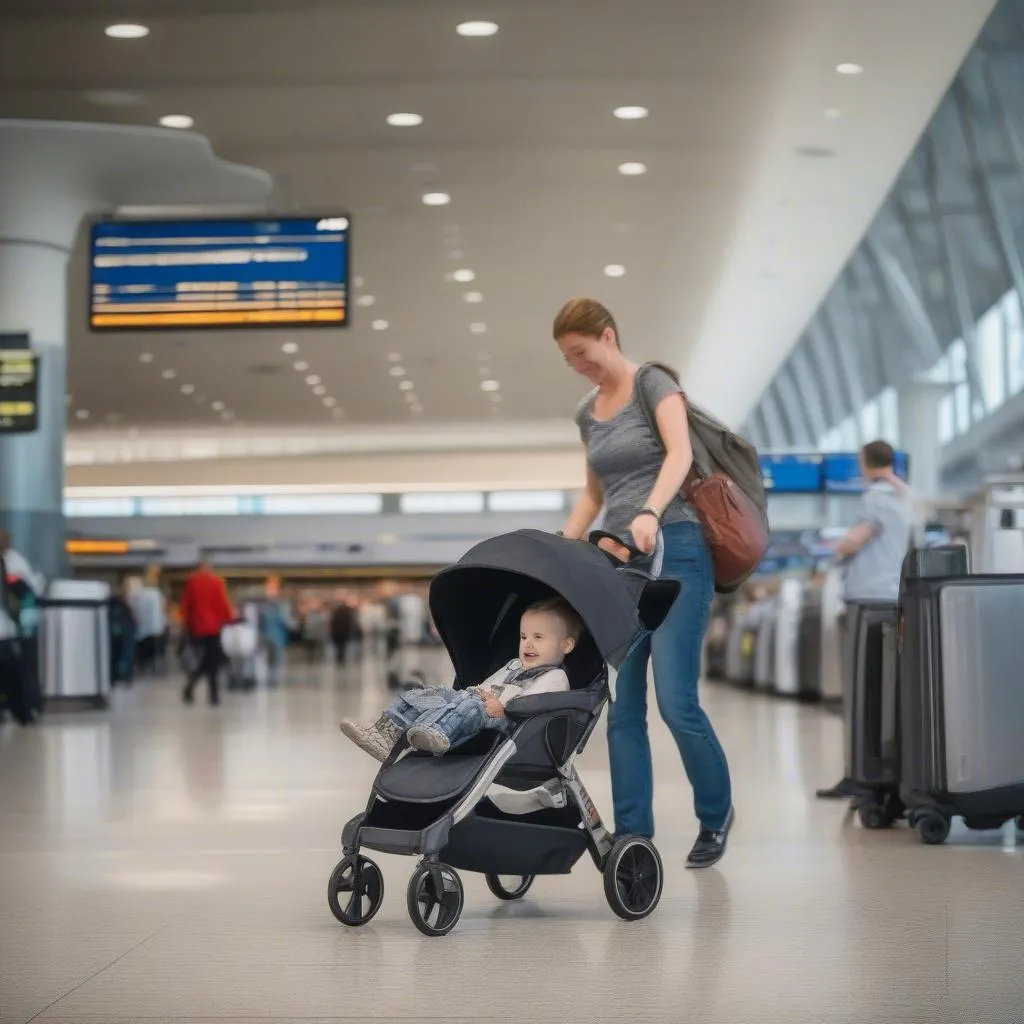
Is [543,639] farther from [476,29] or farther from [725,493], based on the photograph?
[476,29]

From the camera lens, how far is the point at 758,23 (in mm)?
10672

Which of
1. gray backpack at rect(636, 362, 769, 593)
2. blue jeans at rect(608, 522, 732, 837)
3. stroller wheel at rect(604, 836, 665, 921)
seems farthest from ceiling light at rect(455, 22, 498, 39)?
stroller wheel at rect(604, 836, 665, 921)

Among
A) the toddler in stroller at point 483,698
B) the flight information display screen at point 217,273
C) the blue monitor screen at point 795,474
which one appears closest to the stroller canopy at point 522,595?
the toddler in stroller at point 483,698

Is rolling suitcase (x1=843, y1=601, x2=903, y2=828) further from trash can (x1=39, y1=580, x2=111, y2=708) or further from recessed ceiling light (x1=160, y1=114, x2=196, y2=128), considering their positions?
trash can (x1=39, y1=580, x2=111, y2=708)

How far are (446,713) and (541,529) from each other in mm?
10409

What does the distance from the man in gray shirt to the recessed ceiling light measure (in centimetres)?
685

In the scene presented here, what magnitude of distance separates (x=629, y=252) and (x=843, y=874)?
43.8 feet

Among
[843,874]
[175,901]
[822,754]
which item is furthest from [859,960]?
[822,754]

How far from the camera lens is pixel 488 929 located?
400 cm

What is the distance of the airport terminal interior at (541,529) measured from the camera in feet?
12.7

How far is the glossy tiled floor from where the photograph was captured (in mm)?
3146

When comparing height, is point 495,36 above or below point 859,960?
above

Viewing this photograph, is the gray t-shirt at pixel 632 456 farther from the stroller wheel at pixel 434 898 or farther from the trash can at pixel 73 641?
the trash can at pixel 73 641

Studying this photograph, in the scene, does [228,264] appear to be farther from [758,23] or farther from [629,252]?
[629,252]
